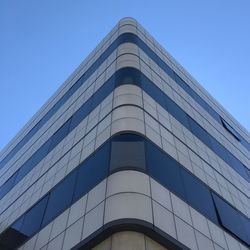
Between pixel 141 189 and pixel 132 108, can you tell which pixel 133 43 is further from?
pixel 141 189

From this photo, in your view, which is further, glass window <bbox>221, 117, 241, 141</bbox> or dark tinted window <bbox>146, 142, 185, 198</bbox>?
glass window <bbox>221, 117, 241, 141</bbox>

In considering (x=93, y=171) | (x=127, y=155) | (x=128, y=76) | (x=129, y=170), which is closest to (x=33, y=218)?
(x=93, y=171)

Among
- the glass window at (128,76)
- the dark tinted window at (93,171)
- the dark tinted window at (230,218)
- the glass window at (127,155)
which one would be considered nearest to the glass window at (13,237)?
the dark tinted window at (93,171)

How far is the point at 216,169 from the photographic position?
19.4 meters

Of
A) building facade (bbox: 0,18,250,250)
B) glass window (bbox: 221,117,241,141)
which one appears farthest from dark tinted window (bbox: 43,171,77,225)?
glass window (bbox: 221,117,241,141)

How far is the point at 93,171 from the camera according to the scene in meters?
13.7

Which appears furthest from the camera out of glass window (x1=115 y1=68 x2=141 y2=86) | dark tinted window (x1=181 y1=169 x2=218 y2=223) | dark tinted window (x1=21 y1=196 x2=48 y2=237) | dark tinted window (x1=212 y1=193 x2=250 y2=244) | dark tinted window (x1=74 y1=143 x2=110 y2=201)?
glass window (x1=115 y1=68 x2=141 y2=86)

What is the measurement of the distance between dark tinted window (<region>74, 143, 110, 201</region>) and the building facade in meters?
0.07

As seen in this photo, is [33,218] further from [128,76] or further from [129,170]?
[128,76]

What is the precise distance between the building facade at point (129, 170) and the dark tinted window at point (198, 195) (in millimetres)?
72

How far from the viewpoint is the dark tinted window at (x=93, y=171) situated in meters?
13.0

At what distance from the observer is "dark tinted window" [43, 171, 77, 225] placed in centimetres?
1432

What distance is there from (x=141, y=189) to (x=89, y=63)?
18.2m

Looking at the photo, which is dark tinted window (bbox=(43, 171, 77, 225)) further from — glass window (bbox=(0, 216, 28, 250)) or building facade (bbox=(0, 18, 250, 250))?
glass window (bbox=(0, 216, 28, 250))
